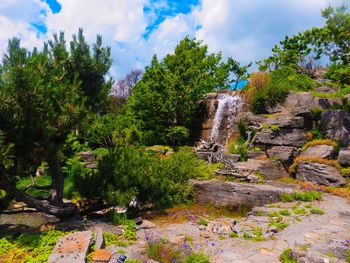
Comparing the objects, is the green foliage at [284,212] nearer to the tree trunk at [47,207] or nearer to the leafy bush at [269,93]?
the tree trunk at [47,207]

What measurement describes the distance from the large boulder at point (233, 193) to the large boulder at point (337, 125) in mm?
5875

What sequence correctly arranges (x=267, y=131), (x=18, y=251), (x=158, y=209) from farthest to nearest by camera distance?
(x=267, y=131), (x=158, y=209), (x=18, y=251)

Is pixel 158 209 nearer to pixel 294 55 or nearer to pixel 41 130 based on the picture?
pixel 41 130

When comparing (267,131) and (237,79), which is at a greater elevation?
(237,79)

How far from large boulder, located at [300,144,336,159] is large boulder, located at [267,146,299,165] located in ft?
1.50

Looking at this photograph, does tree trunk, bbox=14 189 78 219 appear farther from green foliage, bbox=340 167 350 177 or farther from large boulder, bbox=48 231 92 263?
green foliage, bbox=340 167 350 177

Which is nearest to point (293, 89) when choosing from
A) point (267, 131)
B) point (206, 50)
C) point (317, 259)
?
point (267, 131)

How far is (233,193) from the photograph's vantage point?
1134cm

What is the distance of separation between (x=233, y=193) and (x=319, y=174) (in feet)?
15.0

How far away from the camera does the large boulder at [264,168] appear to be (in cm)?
1398

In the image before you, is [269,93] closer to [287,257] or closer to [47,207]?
[287,257]

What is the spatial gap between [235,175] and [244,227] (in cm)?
502

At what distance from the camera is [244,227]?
8.34 m

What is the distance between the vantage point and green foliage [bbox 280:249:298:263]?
5795mm
